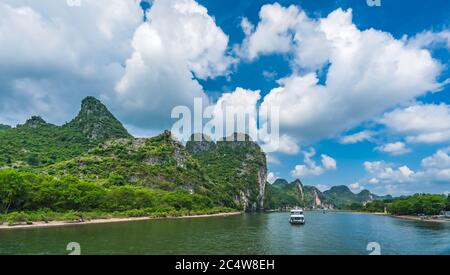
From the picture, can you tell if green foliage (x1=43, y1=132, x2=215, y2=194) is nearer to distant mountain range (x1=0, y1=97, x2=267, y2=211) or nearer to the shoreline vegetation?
distant mountain range (x1=0, y1=97, x2=267, y2=211)

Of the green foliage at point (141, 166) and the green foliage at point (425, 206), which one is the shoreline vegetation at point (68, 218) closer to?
the green foliage at point (141, 166)

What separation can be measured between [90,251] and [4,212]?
143 feet

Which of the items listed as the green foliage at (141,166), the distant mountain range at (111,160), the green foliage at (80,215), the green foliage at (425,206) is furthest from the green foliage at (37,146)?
the green foliage at (425,206)

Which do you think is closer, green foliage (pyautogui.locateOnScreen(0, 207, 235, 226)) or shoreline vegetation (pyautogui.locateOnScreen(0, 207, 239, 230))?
shoreline vegetation (pyautogui.locateOnScreen(0, 207, 239, 230))

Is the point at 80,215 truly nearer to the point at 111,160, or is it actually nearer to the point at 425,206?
the point at 111,160


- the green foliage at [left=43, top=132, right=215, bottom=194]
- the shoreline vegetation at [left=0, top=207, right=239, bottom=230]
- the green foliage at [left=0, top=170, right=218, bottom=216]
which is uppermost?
the green foliage at [left=43, top=132, right=215, bottom=194]

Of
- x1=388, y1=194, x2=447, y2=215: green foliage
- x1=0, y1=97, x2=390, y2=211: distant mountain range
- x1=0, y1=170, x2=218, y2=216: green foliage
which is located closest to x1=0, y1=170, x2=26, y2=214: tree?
x1=0, y1=170, x2=218, y2=216: green foliage

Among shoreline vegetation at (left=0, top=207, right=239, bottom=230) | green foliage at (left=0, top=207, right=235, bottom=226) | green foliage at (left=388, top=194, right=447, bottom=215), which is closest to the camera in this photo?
shoreline vegetation at (left=0, top=207, right=239, bottom=230)

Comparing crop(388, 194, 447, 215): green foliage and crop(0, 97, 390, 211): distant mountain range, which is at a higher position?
crop(0, 97, 390, 211): distant mountain range

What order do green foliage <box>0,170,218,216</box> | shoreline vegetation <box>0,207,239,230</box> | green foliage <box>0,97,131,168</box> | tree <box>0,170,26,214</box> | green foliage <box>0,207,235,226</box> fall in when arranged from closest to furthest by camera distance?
1. shoreline vegetation <box>0,207,239,230</box>
2. green foliage <box>0,207,235,226</box>
3. tree <box>0,170,26,214</box>
4. green foliage <box>0,170,218,216</box>
5. green foliage <box>0,97,131,168</box>

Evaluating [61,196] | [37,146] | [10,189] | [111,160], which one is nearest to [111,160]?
[111,160]

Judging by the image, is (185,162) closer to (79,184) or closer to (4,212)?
(79,184)
